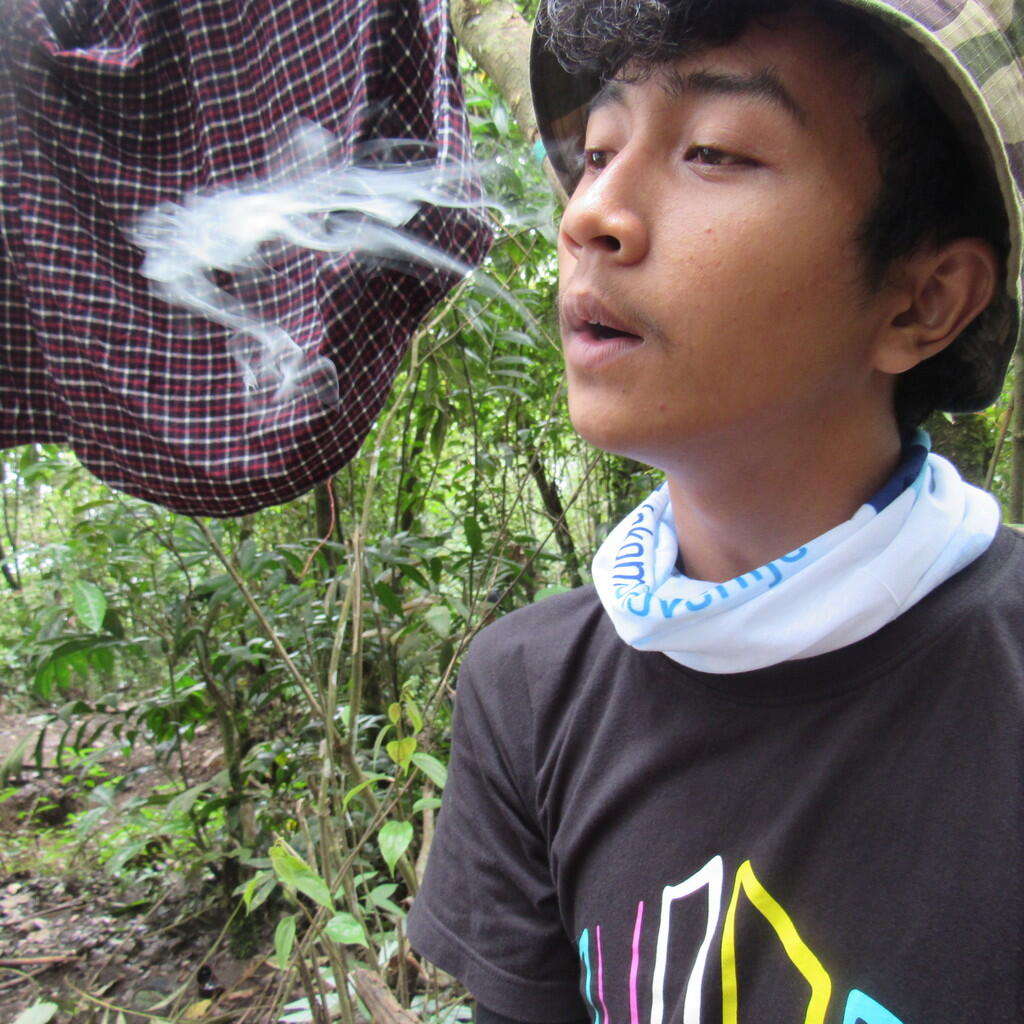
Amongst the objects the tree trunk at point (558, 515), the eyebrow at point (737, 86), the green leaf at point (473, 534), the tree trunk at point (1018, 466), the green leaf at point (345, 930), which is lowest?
the green leaf at point (345, 930)

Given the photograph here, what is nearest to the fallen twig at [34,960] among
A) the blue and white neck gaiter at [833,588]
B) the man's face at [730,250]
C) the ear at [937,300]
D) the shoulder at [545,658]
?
the shoulder at [545,658]

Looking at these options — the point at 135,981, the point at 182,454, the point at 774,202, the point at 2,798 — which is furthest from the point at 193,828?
the point at 774,202

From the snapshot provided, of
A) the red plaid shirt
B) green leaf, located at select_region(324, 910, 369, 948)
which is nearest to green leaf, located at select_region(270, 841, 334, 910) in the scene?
green leaf, located at select_region(324, 910, 369, 948)

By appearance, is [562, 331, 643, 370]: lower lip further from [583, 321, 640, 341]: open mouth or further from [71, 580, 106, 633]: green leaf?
[71, 580, 106, 633]: green leaf

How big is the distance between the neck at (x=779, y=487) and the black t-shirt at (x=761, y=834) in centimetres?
13

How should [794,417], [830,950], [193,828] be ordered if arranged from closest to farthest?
[830,950] < [794,417] < [193,828]

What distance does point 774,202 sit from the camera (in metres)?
0.66

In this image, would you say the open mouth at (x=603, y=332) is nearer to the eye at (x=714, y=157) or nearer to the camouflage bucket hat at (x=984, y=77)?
the eye at (x=714, y=157)

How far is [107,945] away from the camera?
6.91 ft

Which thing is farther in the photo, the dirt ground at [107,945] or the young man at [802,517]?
the dirt ground at [107,945]

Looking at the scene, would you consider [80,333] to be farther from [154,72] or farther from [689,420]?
[689,420]

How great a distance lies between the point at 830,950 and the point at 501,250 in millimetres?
1599

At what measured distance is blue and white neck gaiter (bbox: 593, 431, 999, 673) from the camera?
67 centimetres

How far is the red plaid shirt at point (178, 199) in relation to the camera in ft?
2.97
